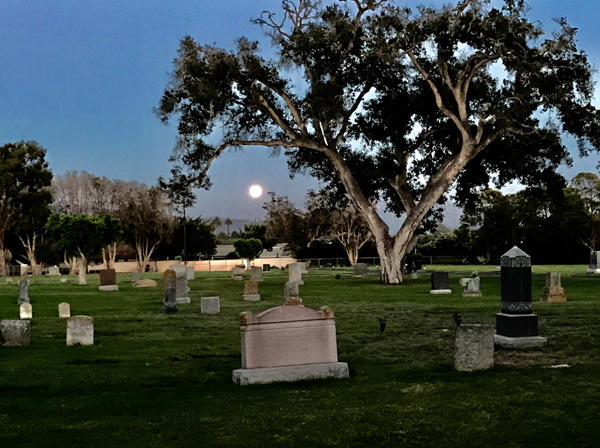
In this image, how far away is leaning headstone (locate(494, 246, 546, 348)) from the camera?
12.0m

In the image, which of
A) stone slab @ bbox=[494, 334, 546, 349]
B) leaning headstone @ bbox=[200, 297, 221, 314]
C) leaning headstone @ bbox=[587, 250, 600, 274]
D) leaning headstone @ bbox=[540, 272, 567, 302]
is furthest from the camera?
leaning headstone @ bbox=[587, 250, 600, 274]

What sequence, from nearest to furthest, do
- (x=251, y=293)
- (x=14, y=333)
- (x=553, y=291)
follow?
(x=14, y=333)
(x=553, y=291)
(x=251, y=293)

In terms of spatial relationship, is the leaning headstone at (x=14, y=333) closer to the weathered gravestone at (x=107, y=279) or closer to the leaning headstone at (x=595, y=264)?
the weathered gravestone at (x=107, y=279)

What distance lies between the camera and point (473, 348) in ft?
31.5

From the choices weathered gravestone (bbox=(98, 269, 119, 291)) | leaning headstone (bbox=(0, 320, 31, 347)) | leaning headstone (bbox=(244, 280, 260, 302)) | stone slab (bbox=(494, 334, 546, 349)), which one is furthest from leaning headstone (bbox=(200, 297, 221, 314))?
weathered gravestone (bbox=(98, 269, 119, 291))

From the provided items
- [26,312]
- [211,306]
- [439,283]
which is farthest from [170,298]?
[439,283]

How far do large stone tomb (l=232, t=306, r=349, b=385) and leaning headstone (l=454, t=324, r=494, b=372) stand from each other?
171 cm

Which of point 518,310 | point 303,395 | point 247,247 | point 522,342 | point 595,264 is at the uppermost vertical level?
point 247,247

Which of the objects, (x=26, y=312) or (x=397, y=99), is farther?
(x=397, y=99)

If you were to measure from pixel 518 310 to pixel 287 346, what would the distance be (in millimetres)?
5056

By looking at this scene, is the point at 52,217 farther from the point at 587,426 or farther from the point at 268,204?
the point at 587,426

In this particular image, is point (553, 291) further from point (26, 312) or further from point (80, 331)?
point (26, 312)

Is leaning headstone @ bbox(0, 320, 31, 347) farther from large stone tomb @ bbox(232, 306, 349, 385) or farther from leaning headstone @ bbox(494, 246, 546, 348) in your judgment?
leaning headstone @ bbox(494, 246, 546, 348)

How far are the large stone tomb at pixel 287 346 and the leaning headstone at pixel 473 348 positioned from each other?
1.71 meters
